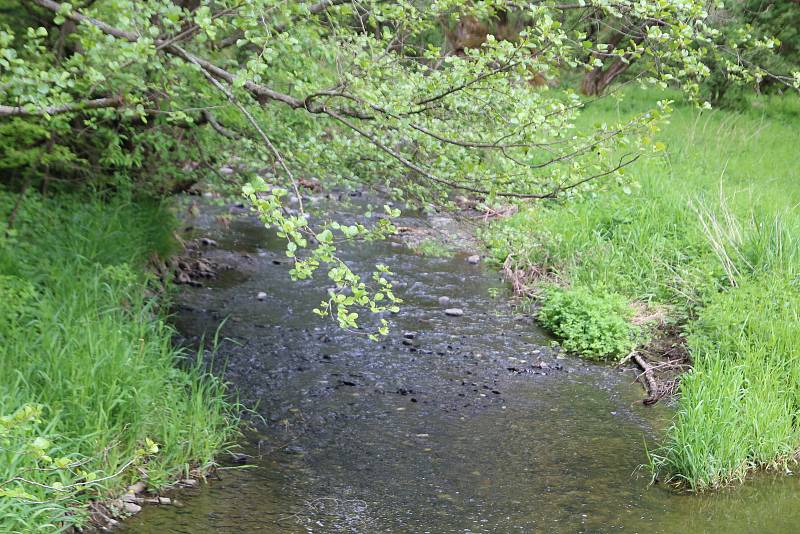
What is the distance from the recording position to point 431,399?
6480mm

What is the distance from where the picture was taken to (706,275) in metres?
8.10

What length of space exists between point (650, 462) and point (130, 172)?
6.35m

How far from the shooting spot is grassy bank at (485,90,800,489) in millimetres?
5473

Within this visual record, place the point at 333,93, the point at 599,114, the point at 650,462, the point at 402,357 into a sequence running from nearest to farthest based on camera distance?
the point at 333,93 < the point at 650,462 < the point at 402,357 < the point at 599,114

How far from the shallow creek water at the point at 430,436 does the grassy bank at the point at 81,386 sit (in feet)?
1.16

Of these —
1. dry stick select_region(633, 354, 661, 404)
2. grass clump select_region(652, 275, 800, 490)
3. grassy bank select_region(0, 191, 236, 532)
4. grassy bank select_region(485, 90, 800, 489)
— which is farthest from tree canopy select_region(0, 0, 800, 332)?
dry stick select_region(633, 354, 661, 404)

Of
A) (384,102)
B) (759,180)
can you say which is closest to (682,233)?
(759,180)

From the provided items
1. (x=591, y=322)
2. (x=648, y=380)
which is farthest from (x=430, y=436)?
(x=591, y=322)

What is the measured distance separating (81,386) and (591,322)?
5.12 m

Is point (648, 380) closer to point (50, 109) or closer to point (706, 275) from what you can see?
point (706, 275)

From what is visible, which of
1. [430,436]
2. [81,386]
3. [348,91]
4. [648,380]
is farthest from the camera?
[648,380]

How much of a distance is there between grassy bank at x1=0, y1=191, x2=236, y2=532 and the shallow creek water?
0.35m

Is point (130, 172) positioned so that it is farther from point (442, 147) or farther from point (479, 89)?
point (479, 89)

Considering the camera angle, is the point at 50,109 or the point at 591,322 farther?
the point at 591,322
